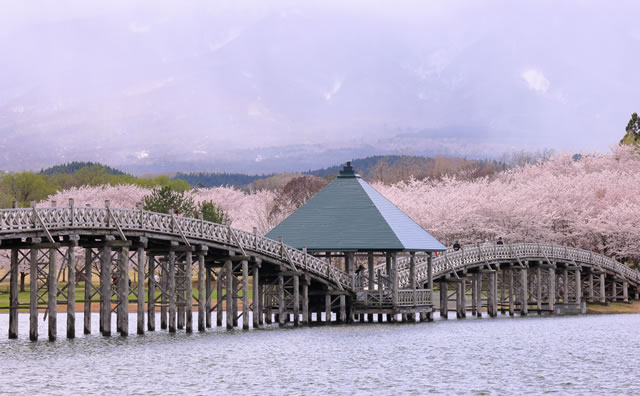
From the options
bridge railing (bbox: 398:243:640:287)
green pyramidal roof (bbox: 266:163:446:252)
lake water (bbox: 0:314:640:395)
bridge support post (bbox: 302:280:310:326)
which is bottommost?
lake water (bbox: 0:314:640:395)

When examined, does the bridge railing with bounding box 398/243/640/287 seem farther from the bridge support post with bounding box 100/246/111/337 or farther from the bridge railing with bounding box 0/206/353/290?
the bridge support post with bounding box 100/246/111/337

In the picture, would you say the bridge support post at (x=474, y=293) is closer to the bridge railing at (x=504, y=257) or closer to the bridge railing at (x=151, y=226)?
the bridge railing at (x=504, y=257)

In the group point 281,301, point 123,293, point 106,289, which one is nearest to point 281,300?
point 281,301

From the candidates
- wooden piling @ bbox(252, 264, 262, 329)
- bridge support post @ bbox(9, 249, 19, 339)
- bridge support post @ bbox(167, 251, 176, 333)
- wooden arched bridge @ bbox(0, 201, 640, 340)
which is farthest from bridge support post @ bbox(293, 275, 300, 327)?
bridge support post @ bbox(9, 249, 19, 339)

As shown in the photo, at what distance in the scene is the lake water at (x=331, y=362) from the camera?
123 ft

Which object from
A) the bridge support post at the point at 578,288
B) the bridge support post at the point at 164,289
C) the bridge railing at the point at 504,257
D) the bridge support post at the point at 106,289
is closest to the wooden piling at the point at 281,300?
the bridge support post at the point at 164,289

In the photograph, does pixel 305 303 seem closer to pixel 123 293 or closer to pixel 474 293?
pixel 123 293

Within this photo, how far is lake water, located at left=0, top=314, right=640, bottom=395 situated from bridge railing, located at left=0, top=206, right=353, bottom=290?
10.7 ft

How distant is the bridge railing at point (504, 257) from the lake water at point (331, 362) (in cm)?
512

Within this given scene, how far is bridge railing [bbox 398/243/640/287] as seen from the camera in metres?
66.1

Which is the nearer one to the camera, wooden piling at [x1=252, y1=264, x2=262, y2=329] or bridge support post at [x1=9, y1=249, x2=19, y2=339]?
bridge support post at [x1=9, y1=249, x2=19, y2=339]

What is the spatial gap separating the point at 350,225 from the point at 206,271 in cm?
791

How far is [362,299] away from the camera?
6169cm

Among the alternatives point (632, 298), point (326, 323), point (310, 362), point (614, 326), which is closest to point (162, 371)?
point (310, 362)
